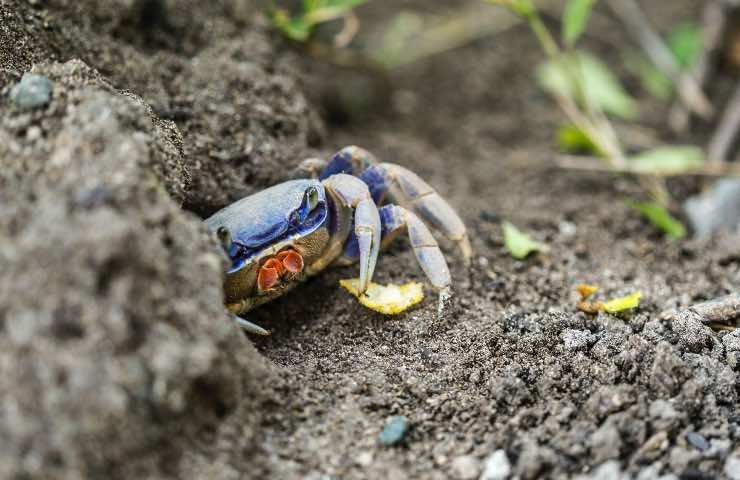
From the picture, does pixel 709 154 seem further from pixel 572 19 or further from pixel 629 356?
pixel 629 356

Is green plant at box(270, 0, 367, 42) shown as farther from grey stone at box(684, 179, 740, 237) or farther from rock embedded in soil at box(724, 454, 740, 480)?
rock embedded in soil at box(724, 454, 740, 480)

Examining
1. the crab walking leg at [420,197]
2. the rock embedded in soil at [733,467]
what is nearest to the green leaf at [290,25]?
the crab walking leg at [420,197]

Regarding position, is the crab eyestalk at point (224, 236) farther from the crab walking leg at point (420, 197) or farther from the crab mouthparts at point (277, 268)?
the crab walking leg at point (420, 197)

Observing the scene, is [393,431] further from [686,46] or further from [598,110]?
[686,46]

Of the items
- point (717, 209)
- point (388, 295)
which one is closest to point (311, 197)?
point (388, 295)

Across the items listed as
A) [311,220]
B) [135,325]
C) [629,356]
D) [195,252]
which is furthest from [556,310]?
[135,325]
